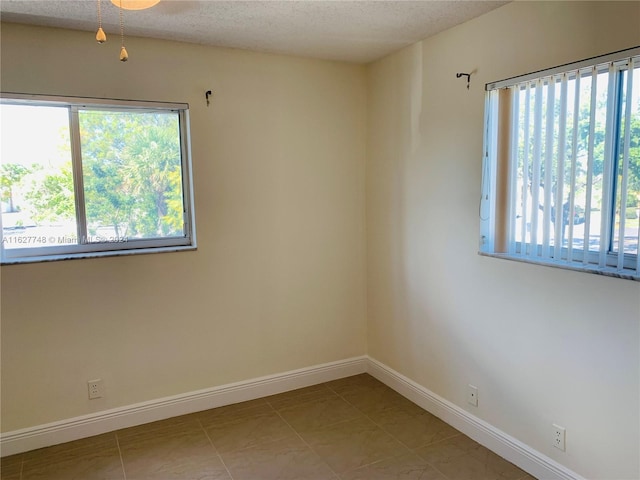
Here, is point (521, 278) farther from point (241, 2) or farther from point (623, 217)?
point (241, 2)

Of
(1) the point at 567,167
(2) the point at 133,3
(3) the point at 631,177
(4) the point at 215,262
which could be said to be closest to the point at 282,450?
(4) the point at 215,262

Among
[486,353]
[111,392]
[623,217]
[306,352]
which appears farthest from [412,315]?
[111,392]

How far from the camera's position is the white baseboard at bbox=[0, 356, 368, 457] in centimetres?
265

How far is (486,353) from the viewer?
260 centimetres

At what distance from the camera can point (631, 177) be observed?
1.87 m

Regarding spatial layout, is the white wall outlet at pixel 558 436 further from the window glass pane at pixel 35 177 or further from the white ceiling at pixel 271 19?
the window glass pane at pixel 35 177

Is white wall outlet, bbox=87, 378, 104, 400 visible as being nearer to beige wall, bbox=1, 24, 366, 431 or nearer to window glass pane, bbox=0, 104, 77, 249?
beige wall, bbox=1, 24, 366, 431

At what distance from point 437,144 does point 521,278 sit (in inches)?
38.5

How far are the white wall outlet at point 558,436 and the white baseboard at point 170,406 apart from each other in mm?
1651

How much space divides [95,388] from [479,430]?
7.61ft

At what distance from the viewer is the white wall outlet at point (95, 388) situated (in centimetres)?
279

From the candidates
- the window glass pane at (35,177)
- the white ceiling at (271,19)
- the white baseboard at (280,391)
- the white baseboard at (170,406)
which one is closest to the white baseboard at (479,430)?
the white baseboard at (280,391)

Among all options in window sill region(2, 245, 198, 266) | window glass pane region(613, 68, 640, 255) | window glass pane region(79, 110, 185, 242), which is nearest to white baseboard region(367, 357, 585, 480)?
window glass pane region(613, 68, 640, 255)

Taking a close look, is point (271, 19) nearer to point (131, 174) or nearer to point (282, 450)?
point (131, 174)
